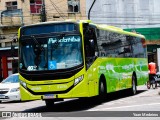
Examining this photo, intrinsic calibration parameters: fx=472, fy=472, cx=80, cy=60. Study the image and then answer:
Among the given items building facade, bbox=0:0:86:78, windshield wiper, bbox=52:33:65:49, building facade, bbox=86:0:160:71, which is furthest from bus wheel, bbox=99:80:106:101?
building facade, bbox=86:0:160:71

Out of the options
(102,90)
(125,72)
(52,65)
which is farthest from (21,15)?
(52,65)

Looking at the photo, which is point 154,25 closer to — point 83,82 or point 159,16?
point 159,16

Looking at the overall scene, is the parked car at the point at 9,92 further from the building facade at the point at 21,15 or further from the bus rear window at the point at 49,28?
the building facade at the point at 21,15

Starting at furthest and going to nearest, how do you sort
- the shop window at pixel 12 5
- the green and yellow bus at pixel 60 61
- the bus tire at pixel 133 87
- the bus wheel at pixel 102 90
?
the shop window at pixel 12 5 → the bus tire at pixel 133 87 → the bus wheel at pixel 102 90 → the green and yellow bus at pixel 60 61

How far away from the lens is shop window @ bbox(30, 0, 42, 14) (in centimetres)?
4666

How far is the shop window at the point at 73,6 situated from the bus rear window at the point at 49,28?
30.8 m

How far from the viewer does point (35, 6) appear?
4684 centimetres

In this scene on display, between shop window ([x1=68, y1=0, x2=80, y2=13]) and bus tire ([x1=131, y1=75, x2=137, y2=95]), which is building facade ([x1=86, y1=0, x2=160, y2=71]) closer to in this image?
shop window ([x1=68, y1=0, x2=80, y2=13])

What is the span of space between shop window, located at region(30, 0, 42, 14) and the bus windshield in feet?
98.1

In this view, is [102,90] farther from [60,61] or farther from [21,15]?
[21,15]

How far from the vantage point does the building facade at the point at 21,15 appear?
1780 inches

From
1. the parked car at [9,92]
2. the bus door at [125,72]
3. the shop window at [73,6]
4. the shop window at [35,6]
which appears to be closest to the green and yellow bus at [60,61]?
the bus door at [125,72]

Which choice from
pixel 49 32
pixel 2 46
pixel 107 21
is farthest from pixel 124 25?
pixel 49 32

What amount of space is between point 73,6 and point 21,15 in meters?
5.86
